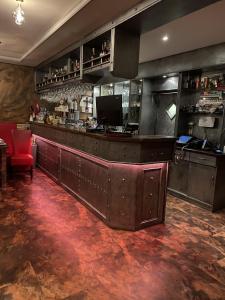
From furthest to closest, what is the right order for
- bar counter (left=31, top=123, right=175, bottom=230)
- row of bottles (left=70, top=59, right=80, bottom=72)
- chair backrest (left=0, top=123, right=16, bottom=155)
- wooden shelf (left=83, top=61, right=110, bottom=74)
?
chair backrest (left=0, top=123, right=16, bottom=155) < row of bottles (left=70, top=59, right=80, bottom=72) < wooden shelf (left=83, top=61, right=110, bottom=74) < bar counter (left=31, top=123, right=175, bottom=230)

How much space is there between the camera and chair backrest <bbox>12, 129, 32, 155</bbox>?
17.5 feet

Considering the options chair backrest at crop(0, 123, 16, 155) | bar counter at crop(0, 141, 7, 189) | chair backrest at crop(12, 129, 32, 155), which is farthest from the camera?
chair backrest at crop(0, 123, 16, 155)

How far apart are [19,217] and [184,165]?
283 centimetres

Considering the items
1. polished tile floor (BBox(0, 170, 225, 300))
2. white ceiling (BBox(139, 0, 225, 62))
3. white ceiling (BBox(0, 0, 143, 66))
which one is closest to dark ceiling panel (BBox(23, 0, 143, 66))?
white ceiling (BBox(0, 0, 143, 66))

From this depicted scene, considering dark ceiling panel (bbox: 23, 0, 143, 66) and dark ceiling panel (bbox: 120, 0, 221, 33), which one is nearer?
dark ceiling panel (bbox: 120, 0, 221, 33)

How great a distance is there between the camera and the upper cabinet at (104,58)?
3299 mm

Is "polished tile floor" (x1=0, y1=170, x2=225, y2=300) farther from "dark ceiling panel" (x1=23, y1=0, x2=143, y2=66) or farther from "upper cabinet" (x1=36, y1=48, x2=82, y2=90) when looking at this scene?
"dark ceiling panel" (x1=23, y1=0, x2=143, y2=66)

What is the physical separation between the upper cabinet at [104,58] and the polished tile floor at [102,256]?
7.10 feet

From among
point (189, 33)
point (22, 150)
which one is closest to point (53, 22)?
point (189, 33)

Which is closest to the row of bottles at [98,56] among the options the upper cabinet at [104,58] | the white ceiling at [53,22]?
the upper cabinet at [104,58]

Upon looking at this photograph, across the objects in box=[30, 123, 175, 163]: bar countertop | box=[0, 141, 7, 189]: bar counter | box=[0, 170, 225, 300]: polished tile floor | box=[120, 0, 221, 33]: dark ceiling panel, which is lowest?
box=[0, 170, 225, 300]: polished tile floor

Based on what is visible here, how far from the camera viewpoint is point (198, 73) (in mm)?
4656

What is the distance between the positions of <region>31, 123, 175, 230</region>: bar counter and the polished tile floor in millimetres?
181

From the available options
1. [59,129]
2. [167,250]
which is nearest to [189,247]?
[167,250]
